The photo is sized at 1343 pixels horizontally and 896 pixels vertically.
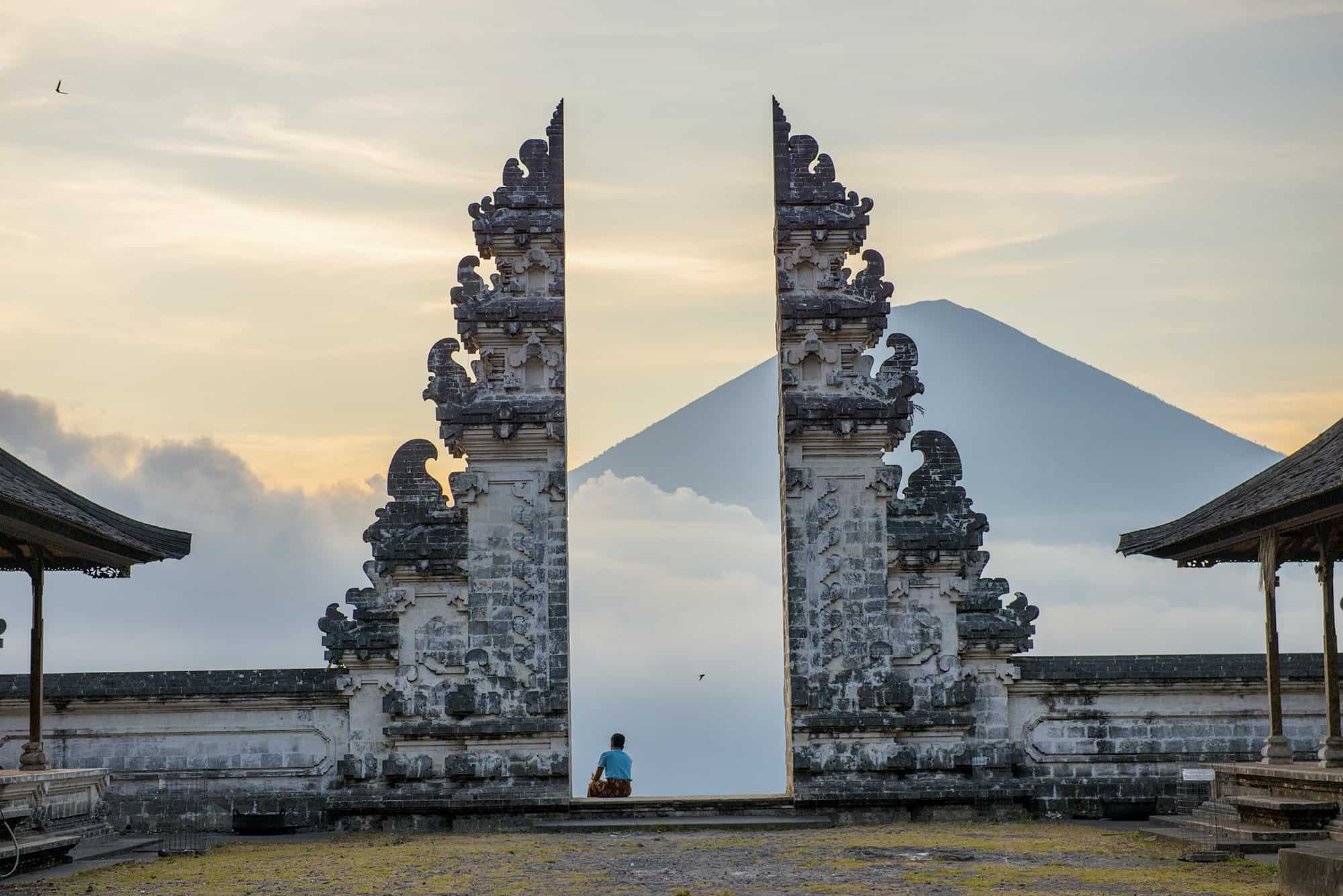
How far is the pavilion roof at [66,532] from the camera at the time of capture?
608 inches

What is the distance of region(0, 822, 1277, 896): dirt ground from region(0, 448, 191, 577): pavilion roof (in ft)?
10.7

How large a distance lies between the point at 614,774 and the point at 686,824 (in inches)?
63.3

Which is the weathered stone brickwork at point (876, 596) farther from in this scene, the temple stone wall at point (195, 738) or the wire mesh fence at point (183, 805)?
the wire mesh fence at point (183, 805)

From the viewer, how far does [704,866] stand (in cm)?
1514

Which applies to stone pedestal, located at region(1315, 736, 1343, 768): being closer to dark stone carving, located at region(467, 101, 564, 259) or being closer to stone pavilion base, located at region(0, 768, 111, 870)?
dark stone carving, located at region(467, 101, 564, 259)

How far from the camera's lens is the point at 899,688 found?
65.3 feet

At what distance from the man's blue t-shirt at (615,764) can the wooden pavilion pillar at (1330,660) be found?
26.7 ft

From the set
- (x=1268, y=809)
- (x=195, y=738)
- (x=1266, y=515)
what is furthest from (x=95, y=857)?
(x=1266, y=515)

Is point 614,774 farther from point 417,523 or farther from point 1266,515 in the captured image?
point 1266,515

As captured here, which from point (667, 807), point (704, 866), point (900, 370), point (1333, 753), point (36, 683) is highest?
point (900, 370)

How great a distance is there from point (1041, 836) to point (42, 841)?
33.0ft

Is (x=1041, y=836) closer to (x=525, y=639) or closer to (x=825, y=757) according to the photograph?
(x=825, y=757)

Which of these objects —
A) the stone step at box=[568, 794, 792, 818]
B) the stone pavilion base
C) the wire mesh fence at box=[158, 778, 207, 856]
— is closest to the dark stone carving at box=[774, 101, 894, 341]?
the stone step at box=[568, 794, 792, 818]

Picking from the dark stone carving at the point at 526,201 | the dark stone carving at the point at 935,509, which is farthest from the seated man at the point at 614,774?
the dark stone carving at the point at 526,201
